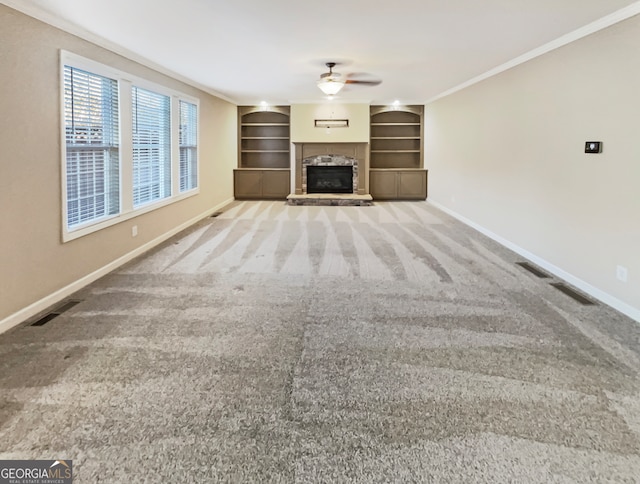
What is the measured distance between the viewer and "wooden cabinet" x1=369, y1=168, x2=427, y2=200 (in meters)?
11.4

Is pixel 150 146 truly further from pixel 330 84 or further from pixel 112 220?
pixel 330 84

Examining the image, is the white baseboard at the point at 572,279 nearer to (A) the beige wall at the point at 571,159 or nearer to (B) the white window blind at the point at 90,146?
(A) the beige wall at the point at 571,159

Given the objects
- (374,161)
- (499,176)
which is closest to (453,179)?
(499,176)

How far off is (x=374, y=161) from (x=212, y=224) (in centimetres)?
545

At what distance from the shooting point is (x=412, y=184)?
11.5 metres

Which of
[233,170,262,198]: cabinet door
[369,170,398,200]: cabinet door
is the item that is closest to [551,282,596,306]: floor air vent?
[369,170,398,200]: cabinet door

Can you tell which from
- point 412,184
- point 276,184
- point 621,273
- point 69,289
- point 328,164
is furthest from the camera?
point 276,184

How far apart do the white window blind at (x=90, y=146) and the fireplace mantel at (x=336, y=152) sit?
6425 millimetres

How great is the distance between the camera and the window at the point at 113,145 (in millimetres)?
4305

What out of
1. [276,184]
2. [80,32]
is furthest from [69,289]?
[276,184]

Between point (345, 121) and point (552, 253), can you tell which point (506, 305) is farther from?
point (345, 121)

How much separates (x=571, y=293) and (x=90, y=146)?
4944mm

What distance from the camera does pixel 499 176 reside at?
663cm

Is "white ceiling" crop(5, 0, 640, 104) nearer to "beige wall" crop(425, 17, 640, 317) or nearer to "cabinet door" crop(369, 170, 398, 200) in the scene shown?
"beige wall" crop(425, 17, 640, 317)
